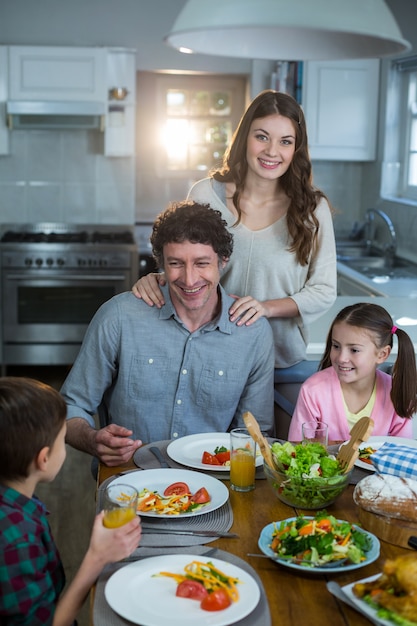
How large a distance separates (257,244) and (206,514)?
1.16 meters

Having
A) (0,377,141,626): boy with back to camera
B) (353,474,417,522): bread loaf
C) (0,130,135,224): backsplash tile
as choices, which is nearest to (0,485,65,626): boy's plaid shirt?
(0,377,141,626): boy with back to camera

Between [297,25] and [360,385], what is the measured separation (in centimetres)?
131

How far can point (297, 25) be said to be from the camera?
121 centimetres

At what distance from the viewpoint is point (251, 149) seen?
8.27 feet

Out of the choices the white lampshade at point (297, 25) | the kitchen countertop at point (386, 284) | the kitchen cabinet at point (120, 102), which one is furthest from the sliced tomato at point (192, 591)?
the kitchen cabinet at point (120, 102)

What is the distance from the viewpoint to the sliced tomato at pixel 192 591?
1361mm

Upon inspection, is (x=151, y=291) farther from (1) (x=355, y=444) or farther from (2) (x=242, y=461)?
(1) (x=355, y=444)

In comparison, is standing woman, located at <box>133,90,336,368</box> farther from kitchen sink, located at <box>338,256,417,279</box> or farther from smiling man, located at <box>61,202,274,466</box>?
kitchen sink, located at <box>338,256,417,279</box>

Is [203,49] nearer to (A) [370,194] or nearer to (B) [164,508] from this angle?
(B) [164,508]

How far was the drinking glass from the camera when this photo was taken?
186cm

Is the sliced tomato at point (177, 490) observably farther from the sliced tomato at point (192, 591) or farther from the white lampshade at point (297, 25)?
the white lampshade at point (297, 25)

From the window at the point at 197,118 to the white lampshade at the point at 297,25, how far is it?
4.64 meters

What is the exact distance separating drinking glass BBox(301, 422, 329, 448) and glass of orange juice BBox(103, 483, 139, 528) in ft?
1.78

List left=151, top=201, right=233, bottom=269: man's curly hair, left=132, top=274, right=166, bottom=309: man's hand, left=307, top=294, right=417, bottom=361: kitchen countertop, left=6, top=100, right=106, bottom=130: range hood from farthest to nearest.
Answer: left=6, top=100, right=106, bottom=130: range hood, left=307, top=294, right=417, bottom=361: kitchen countertop, left=132, top=274, right=166, bottom=309: man's hand, left=151, top=201, right=233, bottom=269: man's curly hair
